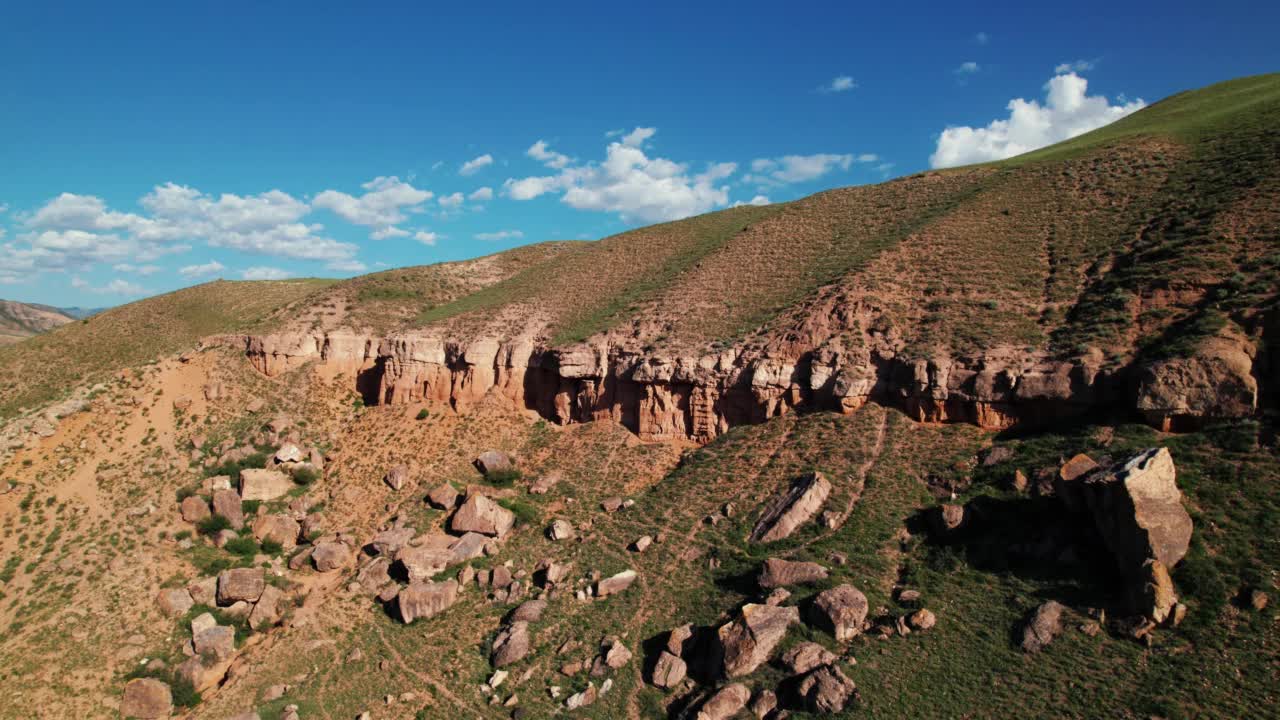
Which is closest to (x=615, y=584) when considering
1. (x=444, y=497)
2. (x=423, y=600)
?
(x=423, y=600)

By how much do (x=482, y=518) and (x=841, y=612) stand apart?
1948cm

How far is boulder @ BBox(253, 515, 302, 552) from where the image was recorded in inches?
1340

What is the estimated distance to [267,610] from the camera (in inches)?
1155

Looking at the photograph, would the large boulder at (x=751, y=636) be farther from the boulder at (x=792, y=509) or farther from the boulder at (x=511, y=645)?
the boulder at (x=511, y=645)

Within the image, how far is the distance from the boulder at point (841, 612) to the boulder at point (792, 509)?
4984 mm

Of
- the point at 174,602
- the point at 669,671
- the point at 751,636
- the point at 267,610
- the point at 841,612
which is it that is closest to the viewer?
the point at 751,636

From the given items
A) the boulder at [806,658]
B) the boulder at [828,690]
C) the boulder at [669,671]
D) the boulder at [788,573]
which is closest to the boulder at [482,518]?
→ the boulder at [669,671]

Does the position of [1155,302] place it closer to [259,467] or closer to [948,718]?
[948,718]

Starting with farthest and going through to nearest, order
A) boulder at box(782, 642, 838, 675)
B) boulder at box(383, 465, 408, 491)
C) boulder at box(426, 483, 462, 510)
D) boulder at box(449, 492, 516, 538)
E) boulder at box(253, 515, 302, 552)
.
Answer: boulder at box(383, 465, 408, 491) → boulder at box(426, 483, 462, 510) → boulder at box(253, 515, 302, 552) → boulder at box(449, 492, 516, 538) → boulder at box(782, 642, 838, 675)

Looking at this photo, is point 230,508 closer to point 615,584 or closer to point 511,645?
point 511,645

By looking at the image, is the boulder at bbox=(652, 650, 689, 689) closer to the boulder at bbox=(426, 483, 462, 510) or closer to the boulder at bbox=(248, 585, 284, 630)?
Answer: the boulder at bbox=(426, 483, 462, 510)

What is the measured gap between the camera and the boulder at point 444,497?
3453 cm

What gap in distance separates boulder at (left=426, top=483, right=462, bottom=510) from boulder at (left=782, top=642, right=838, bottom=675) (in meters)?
21.5

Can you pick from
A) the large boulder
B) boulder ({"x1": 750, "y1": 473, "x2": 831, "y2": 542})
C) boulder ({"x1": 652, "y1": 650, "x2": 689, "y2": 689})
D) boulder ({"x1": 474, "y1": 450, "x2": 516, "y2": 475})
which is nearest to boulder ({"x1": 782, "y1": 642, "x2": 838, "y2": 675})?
the large boulder
